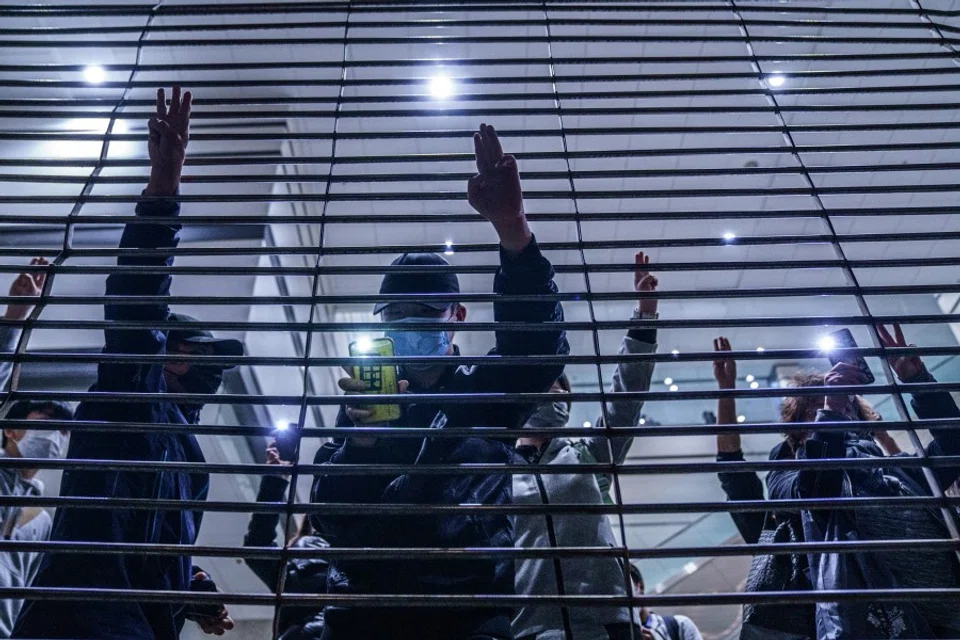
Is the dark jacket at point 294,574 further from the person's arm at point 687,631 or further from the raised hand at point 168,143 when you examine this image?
the person's arm at point 687,631

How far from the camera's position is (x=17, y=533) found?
2.11m

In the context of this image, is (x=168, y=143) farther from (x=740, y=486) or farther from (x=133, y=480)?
(x=740, y=486)

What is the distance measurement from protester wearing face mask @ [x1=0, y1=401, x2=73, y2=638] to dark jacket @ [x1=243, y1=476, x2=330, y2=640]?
591mm

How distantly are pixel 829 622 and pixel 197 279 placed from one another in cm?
361

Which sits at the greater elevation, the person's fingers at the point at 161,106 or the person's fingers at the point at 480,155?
the person's fingers at the point at 161,106

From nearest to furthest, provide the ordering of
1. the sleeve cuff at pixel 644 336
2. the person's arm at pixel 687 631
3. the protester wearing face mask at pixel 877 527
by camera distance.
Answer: the protester wearing face mask at pixel 877 527
the sleeve cuff at pixel 644 336
the person's arm at pixel 687 631

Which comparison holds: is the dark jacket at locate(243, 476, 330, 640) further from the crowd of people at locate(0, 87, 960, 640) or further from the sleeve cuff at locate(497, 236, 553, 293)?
the sleeve cuff at locate(497, 236, 553, 293)

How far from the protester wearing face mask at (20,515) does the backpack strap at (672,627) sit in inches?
76.1

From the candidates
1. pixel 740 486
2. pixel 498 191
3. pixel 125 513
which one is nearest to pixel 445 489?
pixel 498 191

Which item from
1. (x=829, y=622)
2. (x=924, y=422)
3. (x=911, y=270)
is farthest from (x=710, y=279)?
(x=924, y=422)

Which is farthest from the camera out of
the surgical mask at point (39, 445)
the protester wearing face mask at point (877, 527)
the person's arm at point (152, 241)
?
the surgical mask at point (39, 445)

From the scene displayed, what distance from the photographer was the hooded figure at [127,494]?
1174 millimetres

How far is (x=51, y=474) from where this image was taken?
388 centimetres

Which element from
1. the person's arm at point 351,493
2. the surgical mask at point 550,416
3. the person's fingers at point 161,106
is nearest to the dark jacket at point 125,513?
the person's fingers at point 161,106
